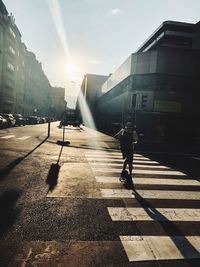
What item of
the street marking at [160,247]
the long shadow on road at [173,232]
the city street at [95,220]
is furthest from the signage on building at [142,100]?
the street marking at [160,247]

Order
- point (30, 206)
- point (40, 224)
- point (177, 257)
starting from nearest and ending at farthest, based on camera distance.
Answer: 1. point (177, 257)
2. point (40, 224)
3. point (30, 206)

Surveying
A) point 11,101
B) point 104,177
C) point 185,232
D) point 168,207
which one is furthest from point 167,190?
point 11,101

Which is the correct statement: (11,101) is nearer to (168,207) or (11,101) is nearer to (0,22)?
(0,22)

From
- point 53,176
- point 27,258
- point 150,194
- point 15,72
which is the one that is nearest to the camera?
point 27,258

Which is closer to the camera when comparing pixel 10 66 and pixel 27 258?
pixel 27 258

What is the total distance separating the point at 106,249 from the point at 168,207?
8.62 feet

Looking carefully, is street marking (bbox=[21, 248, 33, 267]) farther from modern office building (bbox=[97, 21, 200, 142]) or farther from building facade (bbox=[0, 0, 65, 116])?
building facade (bbox=[0, 0, 65, 116])

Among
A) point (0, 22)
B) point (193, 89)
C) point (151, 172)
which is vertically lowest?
point (151, 172)

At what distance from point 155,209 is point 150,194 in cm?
120

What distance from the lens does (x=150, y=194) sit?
7371 millimetres

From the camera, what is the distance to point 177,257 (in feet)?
13.3

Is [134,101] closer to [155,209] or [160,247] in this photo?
[155,209]

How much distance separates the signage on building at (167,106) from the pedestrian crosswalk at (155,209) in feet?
67.6

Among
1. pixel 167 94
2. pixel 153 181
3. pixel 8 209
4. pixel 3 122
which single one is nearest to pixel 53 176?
pixel 153 181
